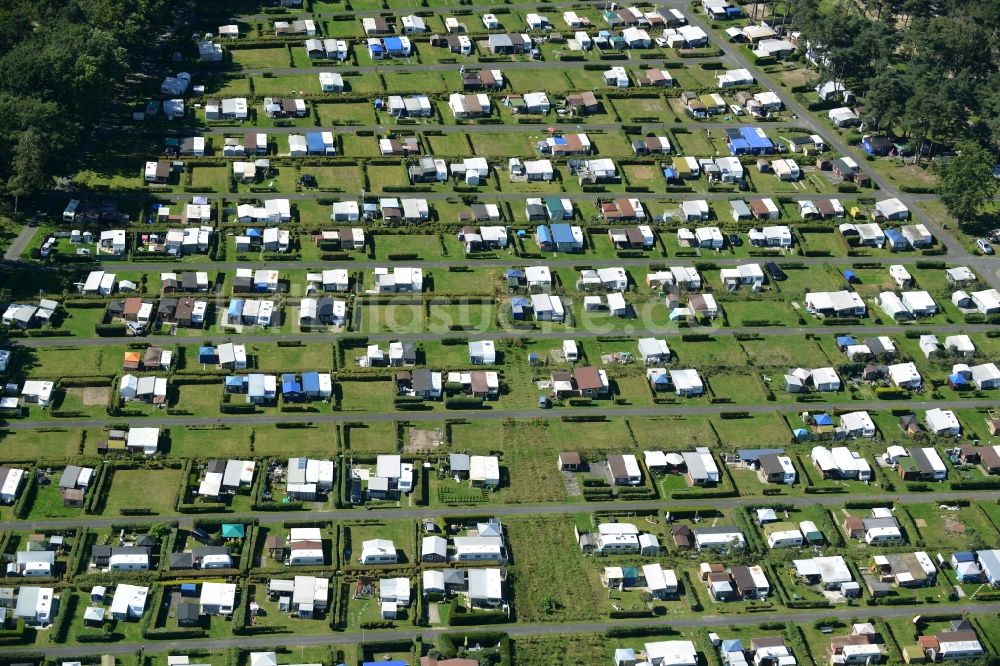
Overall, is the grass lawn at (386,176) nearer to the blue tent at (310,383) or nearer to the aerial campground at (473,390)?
the aerial campground at (473,390)

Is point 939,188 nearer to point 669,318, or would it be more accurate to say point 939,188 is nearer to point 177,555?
point 669,318

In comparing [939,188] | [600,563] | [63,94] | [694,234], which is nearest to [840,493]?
[600,563]

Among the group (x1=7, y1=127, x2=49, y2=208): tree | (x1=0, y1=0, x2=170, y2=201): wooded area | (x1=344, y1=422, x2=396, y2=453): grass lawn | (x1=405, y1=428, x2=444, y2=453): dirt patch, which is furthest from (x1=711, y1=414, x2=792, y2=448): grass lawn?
(x1=0, y1=0, x2=170, y2=201): wooded area

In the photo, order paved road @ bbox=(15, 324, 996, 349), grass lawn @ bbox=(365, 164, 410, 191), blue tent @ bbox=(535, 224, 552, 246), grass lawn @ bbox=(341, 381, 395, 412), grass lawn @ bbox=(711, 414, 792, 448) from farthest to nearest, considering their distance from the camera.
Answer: grass lawn @ bbox=(365, 164, 410, 191), blue tent @ bbox=(535, 224, 552, 246), paved road @ bbox=(15, 324, 996, 349), grass lawn @ bbox=(341, 381, 395, 412), grass lawn @ bbox=(711, 414, 792, 448)

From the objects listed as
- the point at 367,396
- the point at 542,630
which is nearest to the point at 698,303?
the point at 367,396

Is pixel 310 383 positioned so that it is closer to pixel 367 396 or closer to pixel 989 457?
pixel 367 396

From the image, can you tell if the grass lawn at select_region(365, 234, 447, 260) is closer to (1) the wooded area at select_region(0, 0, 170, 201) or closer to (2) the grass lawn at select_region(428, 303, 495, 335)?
(2) the grass lawn at select_region(428, 303, 495, 335)

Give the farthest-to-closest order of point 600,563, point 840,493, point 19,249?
point 19,249 < point 840,493 < point 600,563
